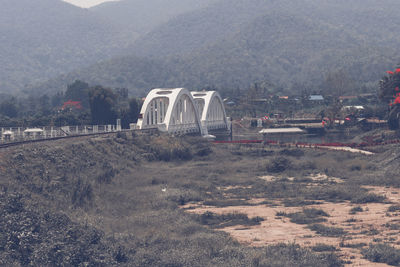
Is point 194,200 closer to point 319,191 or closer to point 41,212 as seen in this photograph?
point 319,191

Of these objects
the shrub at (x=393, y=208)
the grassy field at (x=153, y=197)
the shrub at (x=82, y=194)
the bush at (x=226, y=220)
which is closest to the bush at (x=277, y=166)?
the grassy field at (x=153, y=197)

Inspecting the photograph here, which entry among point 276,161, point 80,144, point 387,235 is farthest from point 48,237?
point 276,161

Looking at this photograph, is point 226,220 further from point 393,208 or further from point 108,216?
point 393,208

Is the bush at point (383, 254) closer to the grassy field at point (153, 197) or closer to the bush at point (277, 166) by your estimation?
the grassy field at point (153, 197)

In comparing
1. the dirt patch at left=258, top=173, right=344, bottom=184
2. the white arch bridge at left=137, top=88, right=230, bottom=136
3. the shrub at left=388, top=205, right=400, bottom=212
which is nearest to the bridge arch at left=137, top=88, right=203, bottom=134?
the white arch bridge at left=137, top=88, right=230, bottom=136

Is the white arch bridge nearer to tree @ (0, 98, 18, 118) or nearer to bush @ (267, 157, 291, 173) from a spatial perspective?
bush @ (267, 157, 291, 173)

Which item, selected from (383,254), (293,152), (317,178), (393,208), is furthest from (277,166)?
(383,254)

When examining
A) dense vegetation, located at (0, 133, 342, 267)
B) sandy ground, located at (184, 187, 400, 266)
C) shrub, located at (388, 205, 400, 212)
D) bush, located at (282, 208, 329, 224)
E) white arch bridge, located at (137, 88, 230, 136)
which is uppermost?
white arch bridge, located at (137, 88, 230, 136)

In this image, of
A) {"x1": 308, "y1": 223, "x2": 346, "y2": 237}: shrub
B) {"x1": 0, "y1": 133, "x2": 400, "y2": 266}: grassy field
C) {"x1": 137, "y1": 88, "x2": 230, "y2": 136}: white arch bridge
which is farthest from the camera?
{"x1": 137, "y1": 88, "x2": 230, "y2": 136}: white arch bridge
